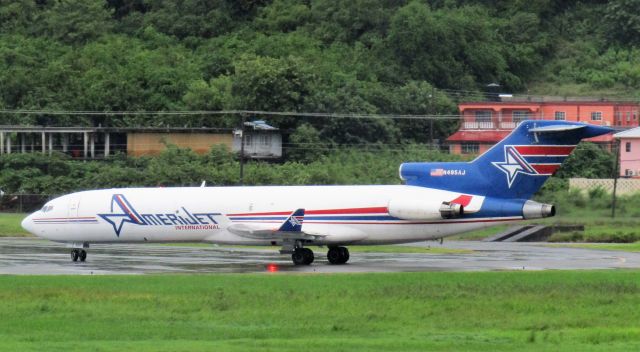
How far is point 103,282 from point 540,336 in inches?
560

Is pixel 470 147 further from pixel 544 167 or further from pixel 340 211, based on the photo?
pixel 544 167

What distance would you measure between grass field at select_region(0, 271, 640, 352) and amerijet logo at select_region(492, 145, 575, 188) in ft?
18.5

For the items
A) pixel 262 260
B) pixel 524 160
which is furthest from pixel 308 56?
pixel 524 160

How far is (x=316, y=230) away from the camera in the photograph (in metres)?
43.4

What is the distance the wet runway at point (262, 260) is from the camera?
40969mm

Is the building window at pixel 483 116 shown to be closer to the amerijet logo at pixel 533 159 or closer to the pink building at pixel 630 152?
the pink building at pixel 630 152

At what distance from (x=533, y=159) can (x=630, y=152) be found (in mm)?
46575

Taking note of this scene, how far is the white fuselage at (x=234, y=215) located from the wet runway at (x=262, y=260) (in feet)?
2.92

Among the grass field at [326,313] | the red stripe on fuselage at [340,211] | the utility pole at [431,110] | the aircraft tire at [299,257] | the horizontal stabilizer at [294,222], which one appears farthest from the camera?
the utility pole at [431,110]

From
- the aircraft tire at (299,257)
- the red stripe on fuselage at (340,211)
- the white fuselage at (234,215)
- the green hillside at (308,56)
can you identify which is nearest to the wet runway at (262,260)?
the aircraft tire at (299,257)

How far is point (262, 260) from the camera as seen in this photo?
151 ft

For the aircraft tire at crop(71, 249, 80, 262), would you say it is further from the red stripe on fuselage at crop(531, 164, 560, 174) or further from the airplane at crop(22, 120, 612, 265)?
the red stripe on fuselage at crop(531, 164, 560, 174)

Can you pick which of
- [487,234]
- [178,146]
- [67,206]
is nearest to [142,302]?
[67,206]

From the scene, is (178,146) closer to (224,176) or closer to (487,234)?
(224,176)
